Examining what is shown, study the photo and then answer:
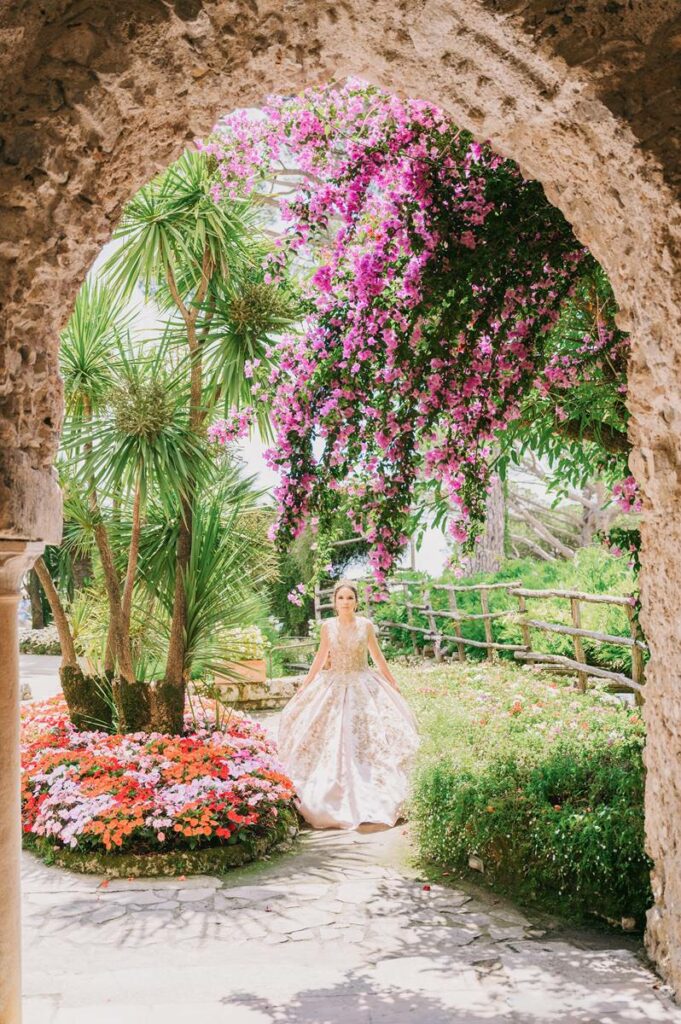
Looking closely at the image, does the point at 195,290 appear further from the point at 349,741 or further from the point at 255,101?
the point at 255,101

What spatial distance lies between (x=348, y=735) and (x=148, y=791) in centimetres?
153

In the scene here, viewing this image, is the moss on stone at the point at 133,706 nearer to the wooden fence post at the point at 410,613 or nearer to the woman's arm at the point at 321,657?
the woman's arm at the point at 321,657

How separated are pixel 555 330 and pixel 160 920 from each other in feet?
11.8

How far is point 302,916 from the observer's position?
14.0 feet

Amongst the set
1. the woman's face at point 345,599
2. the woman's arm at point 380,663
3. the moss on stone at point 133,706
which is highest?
the woman's face at point 345,599

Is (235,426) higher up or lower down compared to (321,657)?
higher up

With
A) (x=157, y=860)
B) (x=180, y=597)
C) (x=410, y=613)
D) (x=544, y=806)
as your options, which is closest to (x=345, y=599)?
(x=180, y=597)

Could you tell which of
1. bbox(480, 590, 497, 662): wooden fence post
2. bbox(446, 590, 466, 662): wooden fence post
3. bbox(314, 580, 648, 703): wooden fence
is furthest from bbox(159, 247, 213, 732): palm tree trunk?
bbox(446, 590, 466, 662): wooden fence post

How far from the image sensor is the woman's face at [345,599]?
6969 millimetres

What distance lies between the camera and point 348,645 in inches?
270

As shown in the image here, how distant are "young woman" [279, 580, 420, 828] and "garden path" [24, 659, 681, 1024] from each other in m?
0.72

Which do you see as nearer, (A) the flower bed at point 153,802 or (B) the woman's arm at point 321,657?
(A) the flower bed at point 153,802

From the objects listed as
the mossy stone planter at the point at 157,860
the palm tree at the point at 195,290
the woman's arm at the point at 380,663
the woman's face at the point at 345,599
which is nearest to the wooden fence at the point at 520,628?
the woman's face at the point at 345,599

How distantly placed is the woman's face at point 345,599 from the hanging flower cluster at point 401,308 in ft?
7.63
